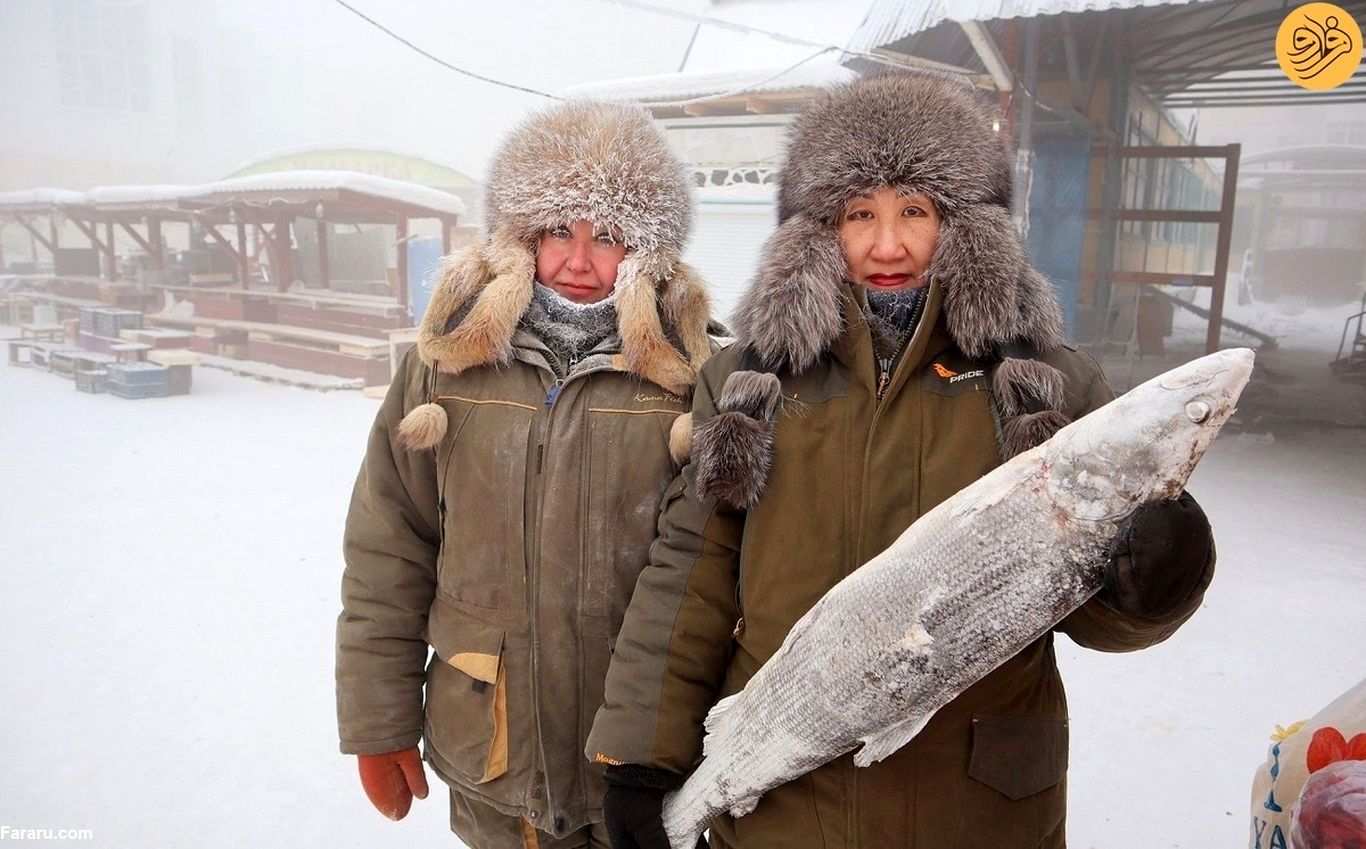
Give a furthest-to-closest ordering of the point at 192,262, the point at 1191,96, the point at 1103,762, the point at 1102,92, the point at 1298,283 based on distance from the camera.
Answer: the point at 1298,283 → the point at 1191,96 → the point at 192,262 → the point at 1102,92 → the point at 1103,762

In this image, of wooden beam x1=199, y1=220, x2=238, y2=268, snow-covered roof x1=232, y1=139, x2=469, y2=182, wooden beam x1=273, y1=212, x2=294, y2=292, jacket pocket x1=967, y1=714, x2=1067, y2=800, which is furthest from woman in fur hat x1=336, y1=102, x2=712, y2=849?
wooden beam x1=199, y1=220, x2=238, y2=268

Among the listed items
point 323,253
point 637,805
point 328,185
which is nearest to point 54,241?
point 323,253

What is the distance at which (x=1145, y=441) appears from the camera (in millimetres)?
1023

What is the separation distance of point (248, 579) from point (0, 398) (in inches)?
170

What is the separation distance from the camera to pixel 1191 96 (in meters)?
11.3

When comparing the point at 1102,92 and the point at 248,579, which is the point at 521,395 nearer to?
the point at 248,579

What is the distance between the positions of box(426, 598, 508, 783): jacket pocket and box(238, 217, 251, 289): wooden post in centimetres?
941

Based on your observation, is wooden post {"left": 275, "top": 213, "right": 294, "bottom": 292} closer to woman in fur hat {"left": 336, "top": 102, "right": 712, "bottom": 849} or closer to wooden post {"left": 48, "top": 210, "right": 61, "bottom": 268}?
wooden post {"left": 48, "top": 210, "right": 61, "bottom": 268}

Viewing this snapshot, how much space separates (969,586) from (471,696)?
3.15ft

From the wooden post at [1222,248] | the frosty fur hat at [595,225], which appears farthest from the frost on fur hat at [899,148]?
the wooden post at [1222,248]

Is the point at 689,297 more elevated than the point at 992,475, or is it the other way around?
the point at 689,297

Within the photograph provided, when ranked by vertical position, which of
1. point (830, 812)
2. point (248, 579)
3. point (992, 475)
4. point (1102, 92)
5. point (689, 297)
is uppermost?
point (1102, 92)

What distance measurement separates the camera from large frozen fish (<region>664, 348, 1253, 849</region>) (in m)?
1.03

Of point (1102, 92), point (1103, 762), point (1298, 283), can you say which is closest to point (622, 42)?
point (1102, 92)
